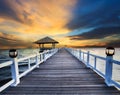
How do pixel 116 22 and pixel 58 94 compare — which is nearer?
pixel 58 94

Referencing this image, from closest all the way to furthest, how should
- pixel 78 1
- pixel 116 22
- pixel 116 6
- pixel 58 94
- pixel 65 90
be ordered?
1. pixel 58 94
2. pixel 65 90
3. pixel 78 1
4. pixel 116 6
5. pixel 116 22

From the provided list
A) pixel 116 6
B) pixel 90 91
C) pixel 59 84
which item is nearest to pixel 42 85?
pixel 59 84

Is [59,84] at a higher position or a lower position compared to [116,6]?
lower

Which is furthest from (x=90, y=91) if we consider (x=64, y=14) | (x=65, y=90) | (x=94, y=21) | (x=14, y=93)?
(x=94, y=21)

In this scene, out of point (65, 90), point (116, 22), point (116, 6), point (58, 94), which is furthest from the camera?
point (116, 22)

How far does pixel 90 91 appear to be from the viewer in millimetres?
4695

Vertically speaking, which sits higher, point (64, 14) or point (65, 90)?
point (64, 14)

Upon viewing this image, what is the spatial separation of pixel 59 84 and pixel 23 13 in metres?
15.1

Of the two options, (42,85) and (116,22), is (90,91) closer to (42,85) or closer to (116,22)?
(42,85)

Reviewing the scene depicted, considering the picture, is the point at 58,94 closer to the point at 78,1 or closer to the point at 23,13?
the point at 78,1

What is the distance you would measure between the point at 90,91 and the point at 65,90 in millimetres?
791

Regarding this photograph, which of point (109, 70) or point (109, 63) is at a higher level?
point (109, 63)

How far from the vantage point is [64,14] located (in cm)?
1938

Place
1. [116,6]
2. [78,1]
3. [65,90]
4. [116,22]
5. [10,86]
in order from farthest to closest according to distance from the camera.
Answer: [116,22], [116,6], [78,1], [10,86], [65,90]
